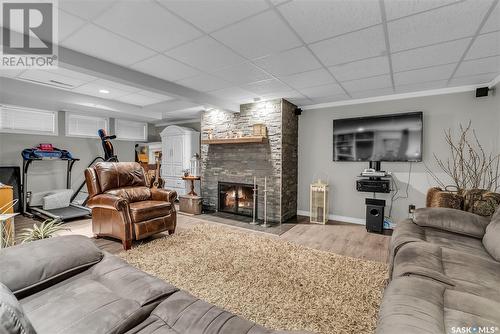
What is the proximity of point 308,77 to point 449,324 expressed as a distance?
2.99 metres

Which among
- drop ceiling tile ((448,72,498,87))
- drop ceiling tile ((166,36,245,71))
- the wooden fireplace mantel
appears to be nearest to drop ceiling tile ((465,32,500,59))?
drop ceiling tile ((448,72,498,87))

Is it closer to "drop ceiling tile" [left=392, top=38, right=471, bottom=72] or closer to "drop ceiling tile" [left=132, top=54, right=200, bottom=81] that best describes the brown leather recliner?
"drop ceiling tile" [left=132, top=54, right=200, bottom=81]

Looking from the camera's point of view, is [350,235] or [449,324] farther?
[350,235]

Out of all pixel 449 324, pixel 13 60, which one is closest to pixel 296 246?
pixel 449 324

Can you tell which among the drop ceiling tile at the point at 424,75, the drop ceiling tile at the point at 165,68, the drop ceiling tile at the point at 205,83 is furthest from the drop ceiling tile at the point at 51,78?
the drop ceiling tile at the point at 424,75

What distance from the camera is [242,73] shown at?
314cm

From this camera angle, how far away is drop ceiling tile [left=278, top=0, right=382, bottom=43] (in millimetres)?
1750

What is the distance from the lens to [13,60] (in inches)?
115

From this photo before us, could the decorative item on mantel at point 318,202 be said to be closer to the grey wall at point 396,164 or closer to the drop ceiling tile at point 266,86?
the grey wall at point 396,164

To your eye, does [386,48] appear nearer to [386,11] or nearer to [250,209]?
[386,11]

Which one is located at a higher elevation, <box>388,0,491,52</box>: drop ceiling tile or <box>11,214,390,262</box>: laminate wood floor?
<box>388,0,491,52</box>: drop ceiling tile

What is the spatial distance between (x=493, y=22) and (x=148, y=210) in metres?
4.10

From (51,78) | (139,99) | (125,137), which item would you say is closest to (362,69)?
(139,99)

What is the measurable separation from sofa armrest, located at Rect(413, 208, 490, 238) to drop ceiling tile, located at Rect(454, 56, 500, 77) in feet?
6.03
